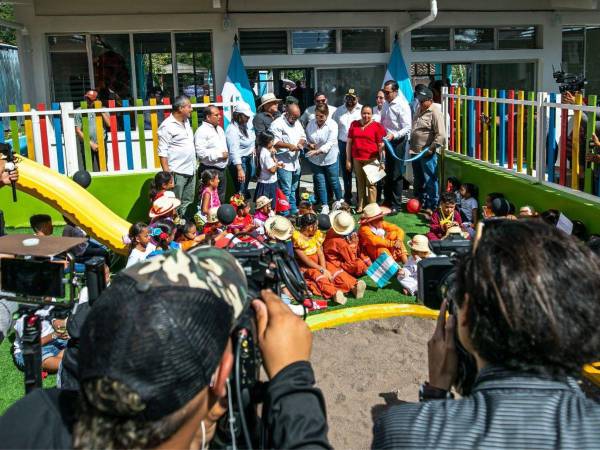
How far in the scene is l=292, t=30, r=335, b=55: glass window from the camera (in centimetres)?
1174

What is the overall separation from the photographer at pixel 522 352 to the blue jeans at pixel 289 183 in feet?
23.8

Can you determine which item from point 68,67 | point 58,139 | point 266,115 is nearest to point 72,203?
point 58,139

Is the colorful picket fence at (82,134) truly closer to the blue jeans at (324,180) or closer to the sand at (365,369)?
the blue jeans at (324,180)

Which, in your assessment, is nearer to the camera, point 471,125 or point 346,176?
point 471,125

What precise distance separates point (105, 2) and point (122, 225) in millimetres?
5254

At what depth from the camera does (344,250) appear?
22.2ft

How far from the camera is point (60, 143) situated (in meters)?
8.73

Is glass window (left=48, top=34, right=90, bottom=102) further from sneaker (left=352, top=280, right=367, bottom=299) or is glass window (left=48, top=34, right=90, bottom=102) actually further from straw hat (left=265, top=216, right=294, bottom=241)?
sneaker (left=352, top=280, right=367, bottom=299)

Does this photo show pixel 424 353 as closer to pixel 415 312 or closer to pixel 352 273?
pixel 415 312

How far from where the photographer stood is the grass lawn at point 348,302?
4.52 metres

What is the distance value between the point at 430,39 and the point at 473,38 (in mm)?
920

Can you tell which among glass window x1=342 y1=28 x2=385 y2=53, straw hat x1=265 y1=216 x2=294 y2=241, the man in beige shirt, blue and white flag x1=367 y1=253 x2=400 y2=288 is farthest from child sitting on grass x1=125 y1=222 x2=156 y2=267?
glass window x1=342 y1=28 x2=385 y2=53

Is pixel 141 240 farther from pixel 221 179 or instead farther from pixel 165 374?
pixel 165 374

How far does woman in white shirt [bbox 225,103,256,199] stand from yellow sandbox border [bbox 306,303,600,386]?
147 inches
